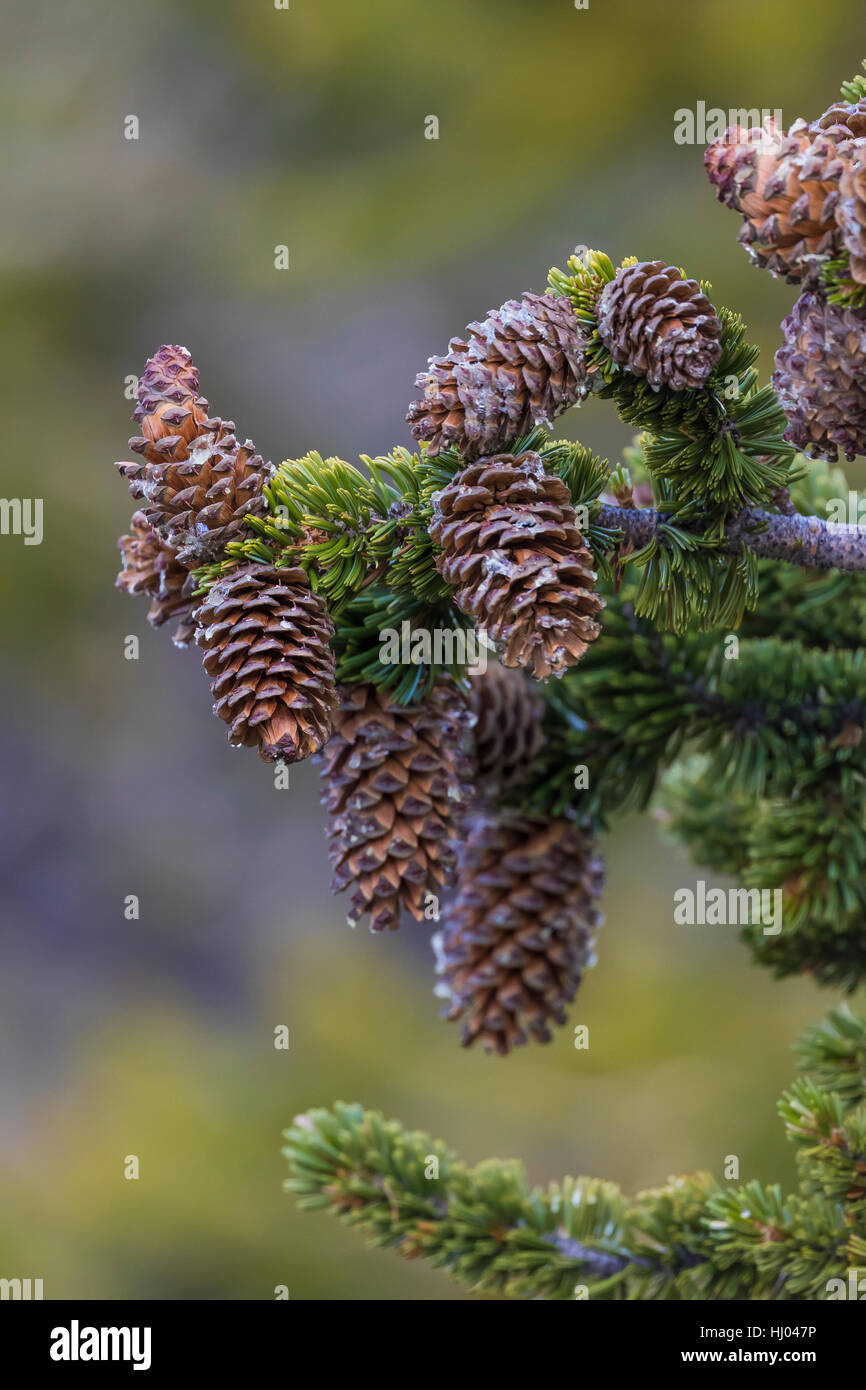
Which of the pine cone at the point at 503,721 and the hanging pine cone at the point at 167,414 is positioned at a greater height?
the hanging pine cone at the point at 167,414

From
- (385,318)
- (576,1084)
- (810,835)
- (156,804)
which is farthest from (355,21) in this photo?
(810,835)

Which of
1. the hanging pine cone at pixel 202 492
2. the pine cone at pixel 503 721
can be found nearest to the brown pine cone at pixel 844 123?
the hanging pine cone at pixel 202 492

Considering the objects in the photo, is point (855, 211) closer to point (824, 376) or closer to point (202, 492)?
point (824, 376)

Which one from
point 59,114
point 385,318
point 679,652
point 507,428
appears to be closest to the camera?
point 507,428

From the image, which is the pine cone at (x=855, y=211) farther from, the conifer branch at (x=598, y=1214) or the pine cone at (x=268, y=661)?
the conifer branch at (x=598, y=1214)

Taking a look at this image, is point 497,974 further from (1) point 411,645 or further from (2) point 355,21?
(2) point 355,21

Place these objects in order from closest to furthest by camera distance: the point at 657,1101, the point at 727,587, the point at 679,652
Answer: the point at 727,587, the point at 679,652, the point at 657,1101

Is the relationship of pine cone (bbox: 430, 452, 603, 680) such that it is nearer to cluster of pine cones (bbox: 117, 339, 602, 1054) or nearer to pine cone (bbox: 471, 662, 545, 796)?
cluster of pine cones (bbox: 117, 339, 602, 1054)

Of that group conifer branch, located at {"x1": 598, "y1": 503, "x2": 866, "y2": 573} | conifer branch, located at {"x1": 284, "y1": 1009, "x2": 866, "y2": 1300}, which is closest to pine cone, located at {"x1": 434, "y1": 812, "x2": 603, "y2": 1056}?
conifer branch, located at {"x1": 284, "y1": 1009, "x2": 866, "y2": 1300}
